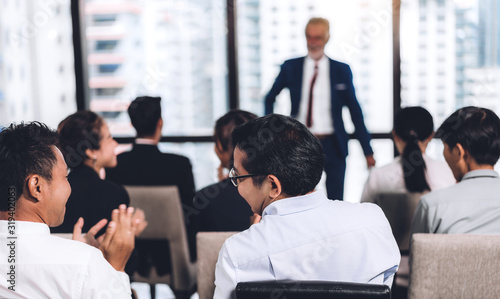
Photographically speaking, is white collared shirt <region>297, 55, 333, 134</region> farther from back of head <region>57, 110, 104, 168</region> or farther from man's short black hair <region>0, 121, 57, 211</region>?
man's short black hair <region>0, 121, 57, 211</region>

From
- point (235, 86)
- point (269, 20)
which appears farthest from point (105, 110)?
point (269, 20)

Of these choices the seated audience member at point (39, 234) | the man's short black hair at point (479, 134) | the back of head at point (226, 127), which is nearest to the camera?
the seated audience member at point (39, 234)

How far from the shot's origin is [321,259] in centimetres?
117

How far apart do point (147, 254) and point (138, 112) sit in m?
0.78

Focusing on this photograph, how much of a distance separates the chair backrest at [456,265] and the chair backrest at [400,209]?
0.86 meters

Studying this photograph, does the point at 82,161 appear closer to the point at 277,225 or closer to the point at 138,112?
the point at 138,112

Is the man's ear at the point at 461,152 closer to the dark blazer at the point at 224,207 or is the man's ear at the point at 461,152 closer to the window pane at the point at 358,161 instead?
the dark blazer at the point at 224,207

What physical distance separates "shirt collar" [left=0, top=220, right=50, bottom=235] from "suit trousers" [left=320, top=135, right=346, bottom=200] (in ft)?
8.58

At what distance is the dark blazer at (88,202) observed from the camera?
197 cm

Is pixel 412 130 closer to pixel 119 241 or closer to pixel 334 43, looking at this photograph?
pixel 119 241

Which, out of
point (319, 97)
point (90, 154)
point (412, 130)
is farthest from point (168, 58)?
point (412, 130)

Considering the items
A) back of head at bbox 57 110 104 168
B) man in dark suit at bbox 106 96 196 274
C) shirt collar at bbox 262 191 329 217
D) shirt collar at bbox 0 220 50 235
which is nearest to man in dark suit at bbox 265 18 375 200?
man in dark suit at bbox 106 96 196 274

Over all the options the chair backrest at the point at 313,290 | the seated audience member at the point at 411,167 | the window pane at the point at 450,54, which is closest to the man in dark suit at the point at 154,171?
the seated audience member at the point at 411,167

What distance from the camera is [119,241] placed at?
147cm
